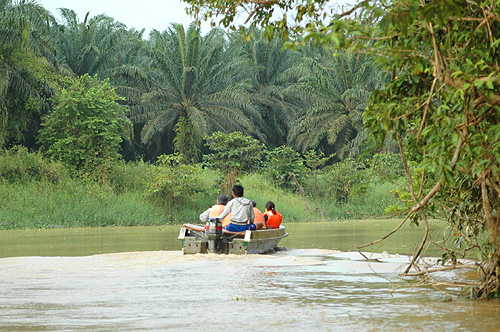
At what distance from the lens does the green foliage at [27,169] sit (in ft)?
101

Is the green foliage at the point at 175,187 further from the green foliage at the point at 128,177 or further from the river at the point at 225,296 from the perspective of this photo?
the river at the point at 225,296

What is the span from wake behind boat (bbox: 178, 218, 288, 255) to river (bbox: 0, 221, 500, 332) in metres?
0.36

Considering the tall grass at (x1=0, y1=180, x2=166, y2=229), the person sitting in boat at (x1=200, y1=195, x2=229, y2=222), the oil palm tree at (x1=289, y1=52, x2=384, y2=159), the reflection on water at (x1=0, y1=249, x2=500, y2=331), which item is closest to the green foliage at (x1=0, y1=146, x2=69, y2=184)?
the tall grass at (x1=0, y1=180, x2=166, y2=229)

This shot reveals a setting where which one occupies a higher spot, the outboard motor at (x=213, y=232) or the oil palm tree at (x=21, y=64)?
the oil palm tree at (x=21, y=64)

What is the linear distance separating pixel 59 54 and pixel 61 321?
31.3 meters

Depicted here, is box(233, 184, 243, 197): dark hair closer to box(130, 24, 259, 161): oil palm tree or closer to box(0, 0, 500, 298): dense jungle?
box(0, 0, 500, 298): dense jungle

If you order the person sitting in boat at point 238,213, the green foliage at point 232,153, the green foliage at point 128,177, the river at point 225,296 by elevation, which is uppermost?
the green foliage at point 232,153

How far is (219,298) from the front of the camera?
9086mm

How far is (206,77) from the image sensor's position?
35281mm

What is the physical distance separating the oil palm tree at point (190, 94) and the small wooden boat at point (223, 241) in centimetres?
1852

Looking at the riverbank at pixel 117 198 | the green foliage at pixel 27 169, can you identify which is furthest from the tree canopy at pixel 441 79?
the green foliage at pixel 27 169

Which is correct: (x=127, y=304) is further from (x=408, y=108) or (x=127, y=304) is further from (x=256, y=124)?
(x=256, y=124)

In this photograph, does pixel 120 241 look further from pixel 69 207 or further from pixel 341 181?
pixel 341 181

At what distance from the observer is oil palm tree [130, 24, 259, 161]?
3453 cm
